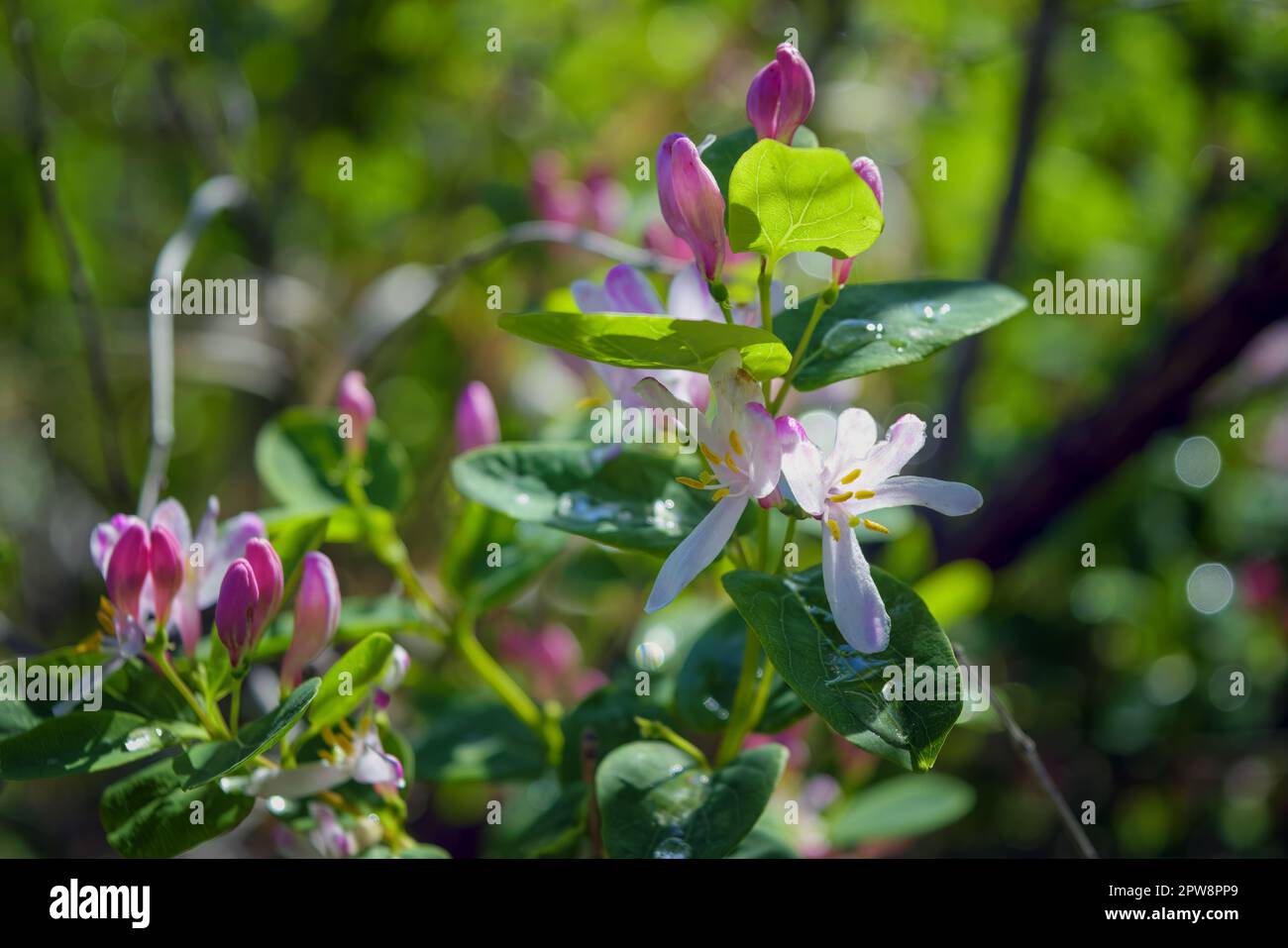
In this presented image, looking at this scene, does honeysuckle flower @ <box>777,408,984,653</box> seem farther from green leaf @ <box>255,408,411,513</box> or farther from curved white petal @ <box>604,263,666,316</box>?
green leaf @ <box>255,408,411,513</box>

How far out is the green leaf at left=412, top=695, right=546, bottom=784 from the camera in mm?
1255

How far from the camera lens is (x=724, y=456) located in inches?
34.7

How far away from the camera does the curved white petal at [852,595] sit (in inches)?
32.5

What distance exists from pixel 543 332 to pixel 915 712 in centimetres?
38

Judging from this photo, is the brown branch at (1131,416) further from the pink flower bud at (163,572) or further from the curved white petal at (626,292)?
the pink flower bud at (163,572)

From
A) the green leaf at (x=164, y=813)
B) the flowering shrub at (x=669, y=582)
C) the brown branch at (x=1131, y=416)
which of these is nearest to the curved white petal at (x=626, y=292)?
the flowering shrub at (x=669, y=582)

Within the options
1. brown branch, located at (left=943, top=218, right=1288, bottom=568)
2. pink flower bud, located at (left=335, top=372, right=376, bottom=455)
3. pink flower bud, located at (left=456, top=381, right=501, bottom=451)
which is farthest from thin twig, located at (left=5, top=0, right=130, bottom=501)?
brown branch, located at (left=943, top=218, right=1288, bottom=568)

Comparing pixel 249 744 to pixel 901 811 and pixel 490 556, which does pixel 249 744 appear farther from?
pixel 901 811

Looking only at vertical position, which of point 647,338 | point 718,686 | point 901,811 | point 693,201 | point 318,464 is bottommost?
point 901,811

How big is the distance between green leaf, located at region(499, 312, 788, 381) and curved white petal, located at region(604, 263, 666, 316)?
0.48ft

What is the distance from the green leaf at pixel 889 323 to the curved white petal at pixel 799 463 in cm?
8

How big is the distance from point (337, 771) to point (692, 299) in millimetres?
528

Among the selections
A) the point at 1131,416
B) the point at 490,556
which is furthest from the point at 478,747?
the point at 1131,416
